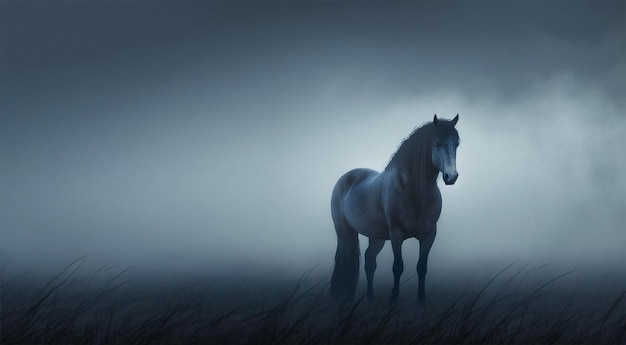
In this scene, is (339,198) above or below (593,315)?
above

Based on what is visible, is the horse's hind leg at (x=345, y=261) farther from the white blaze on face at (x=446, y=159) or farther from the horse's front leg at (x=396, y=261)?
the white blaze on face at (x=446, y=159)

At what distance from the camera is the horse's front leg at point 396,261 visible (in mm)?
8891

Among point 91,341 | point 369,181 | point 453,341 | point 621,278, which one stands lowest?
point 621,278

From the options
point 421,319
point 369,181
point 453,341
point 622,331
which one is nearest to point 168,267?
point 369,181

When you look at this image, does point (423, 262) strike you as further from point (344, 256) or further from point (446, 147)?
point (344, 256)

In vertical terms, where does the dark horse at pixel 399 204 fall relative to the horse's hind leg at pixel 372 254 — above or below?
above

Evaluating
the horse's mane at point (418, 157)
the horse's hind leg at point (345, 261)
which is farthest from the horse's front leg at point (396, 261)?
the horse's hind leg at point (345, 261)

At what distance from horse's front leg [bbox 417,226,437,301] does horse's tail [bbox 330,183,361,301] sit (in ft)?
4.74

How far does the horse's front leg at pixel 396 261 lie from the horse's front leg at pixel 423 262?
10.6 inches

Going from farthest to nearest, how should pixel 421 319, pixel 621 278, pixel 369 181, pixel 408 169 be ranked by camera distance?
pixel 369 181 < pixel 408 169 < pixel 621 278 < pixel 421 319

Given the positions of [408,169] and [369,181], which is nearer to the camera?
[408,169]

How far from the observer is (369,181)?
10.8 m

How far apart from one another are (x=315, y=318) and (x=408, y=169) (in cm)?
374

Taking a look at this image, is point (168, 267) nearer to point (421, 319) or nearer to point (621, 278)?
point (421, 319)
